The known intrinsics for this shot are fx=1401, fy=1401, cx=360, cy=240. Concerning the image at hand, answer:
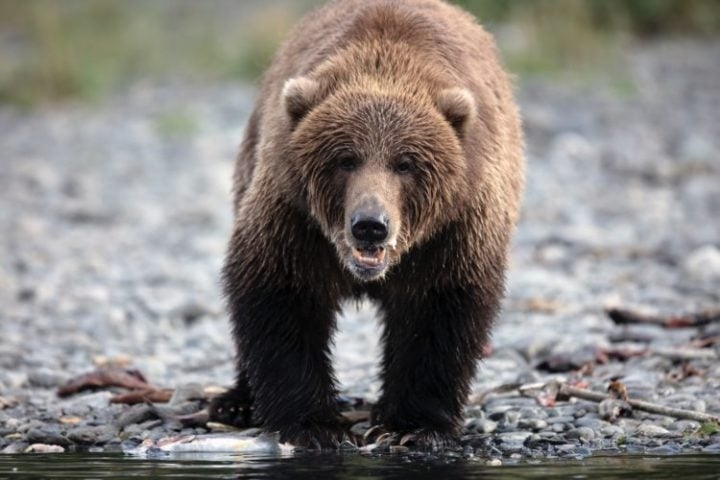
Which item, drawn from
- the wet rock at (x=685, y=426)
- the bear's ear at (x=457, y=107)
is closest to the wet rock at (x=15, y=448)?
the bear's ear at (x=457, y=107)

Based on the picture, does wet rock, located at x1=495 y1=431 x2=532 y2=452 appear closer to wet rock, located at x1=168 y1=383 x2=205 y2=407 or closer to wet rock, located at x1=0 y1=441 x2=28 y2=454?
wet rock, located at x1=168 y1=383 x2=205 y2=407

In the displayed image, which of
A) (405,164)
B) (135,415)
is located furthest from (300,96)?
(135,415)

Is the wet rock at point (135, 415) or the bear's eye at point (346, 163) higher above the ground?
the bear's eye at point (346, 163)

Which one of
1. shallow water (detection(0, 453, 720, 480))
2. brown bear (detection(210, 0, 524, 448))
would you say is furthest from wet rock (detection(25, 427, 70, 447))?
brown bear (detection(210, 0, 524, 448))

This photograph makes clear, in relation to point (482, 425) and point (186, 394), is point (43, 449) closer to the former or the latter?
point (186, 394)

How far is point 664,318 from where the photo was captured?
9.29 m

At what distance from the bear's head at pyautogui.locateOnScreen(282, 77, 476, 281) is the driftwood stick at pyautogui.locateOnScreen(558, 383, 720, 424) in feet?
4.41

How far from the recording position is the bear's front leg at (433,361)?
664cm

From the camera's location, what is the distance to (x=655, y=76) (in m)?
22.3

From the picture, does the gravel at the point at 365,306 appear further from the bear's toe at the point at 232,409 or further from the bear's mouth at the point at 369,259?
the bear's mouth at the point at 369,259

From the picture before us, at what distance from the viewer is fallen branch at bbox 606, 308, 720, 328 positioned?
9.16 m

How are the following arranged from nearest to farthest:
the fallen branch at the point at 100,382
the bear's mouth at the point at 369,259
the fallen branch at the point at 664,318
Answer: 1. the bear's mouth at the point at 369,259
2. the fallen branch at the point at 100,382
3. the fallen branch at the point at 664,318

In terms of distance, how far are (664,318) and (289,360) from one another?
3.58 meters

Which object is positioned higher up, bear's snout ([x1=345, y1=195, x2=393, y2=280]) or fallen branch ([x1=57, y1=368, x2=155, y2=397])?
bear's snout ([x1=345, y1=195, x2=393, y2=280])
